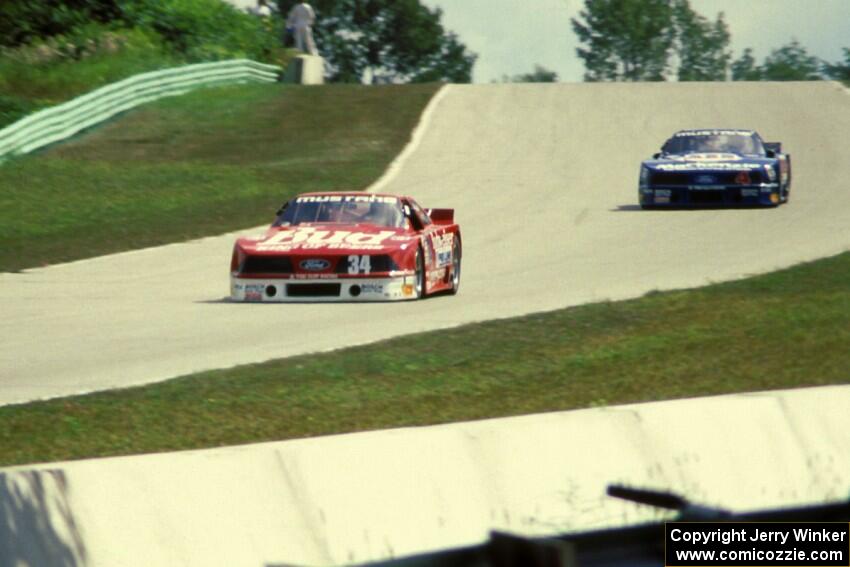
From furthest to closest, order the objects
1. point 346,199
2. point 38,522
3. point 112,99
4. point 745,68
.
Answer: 1. point 745,68
2. point 112,99
3. point 346,199
4. point 38,522

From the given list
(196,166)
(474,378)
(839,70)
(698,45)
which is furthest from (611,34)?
(474,378)

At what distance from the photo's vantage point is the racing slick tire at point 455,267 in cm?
1769

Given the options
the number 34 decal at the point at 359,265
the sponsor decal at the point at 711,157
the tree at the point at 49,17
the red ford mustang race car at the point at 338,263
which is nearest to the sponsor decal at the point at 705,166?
the sponsor decal at the point at 711,157

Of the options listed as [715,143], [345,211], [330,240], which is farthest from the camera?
[715,143]

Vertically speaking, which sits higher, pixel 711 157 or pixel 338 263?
pixel 711 157

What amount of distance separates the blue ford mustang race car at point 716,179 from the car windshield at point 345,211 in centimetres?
1063

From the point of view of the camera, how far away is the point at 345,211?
17.3 metres

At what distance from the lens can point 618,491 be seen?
4.65 meters

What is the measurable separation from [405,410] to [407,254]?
6.24 metres

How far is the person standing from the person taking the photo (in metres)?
50.6

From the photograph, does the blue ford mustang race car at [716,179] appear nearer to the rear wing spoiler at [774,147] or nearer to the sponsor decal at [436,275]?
the rear wing spoiler at [774,147]

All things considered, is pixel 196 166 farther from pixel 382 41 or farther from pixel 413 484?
pixel 382 41

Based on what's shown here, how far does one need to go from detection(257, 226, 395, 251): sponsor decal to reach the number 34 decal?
11cm

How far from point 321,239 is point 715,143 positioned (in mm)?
12807
